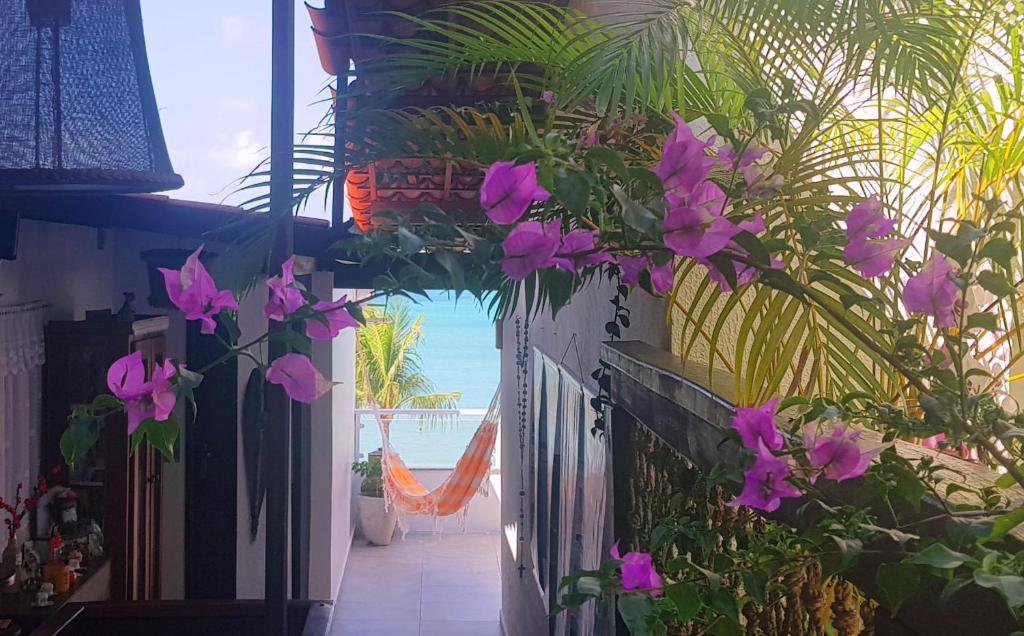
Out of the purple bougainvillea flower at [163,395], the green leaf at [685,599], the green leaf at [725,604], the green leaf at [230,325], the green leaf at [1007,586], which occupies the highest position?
the green leaf at [230,325]

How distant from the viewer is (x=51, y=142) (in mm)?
874

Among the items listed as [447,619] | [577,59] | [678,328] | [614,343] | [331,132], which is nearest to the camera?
[577,59]

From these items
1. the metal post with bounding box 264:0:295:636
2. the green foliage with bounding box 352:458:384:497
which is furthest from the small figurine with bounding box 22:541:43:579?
the green foliage with bounding box 352:458:384:497

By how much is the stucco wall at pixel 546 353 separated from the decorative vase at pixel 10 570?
1710mm

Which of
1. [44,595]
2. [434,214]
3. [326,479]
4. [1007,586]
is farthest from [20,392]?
[1007,586]

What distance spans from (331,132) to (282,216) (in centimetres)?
68

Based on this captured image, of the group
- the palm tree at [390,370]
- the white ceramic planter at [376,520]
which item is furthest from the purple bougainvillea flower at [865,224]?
the palm tree at [390,370]

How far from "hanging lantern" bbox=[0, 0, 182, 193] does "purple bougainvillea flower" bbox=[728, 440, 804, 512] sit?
644 mm

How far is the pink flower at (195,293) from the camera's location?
1.92ft

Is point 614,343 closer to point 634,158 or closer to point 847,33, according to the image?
point 634,158

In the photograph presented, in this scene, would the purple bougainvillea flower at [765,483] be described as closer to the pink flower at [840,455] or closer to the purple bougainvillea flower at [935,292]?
the pink flower at [840,455]

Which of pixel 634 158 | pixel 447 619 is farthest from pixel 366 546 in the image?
pixel 634 158

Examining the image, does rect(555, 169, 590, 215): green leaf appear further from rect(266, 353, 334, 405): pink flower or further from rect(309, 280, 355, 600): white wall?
rect(309, 280, 355, 600): white wall

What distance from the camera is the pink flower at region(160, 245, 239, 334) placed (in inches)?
23.1
